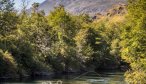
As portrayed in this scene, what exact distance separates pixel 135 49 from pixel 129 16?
4.13m

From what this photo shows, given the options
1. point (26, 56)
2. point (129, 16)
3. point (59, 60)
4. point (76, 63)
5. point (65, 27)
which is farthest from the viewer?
point (65, 27)

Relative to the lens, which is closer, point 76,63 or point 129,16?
point 129,16

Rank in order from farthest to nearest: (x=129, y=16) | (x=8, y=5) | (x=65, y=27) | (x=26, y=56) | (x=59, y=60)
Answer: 1. (x=65, y=27)
2. (x=59, y=60)
3. (x=26, y=56)
4. (x=8, y=5)
5. (x=129, y=16)

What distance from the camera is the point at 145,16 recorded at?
47.1m

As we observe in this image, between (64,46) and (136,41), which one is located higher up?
(136,41)

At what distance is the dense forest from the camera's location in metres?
48.1

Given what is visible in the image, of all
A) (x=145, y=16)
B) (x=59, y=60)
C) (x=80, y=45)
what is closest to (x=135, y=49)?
(x=145, y=16)

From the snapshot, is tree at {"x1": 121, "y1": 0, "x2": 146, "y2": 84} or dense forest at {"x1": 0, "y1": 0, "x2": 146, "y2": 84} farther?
dense forest at {"x1": 0, "y1": 0, "x2": 146, "y2": 84}

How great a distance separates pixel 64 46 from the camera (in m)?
98.9

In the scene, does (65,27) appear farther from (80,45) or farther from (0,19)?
(0,19)

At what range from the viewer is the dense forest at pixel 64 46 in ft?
158

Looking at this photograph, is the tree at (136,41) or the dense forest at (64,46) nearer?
the tree at (136,41)

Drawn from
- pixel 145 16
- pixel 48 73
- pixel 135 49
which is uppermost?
pixel 145 16

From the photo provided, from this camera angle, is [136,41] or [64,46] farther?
[64,46]
